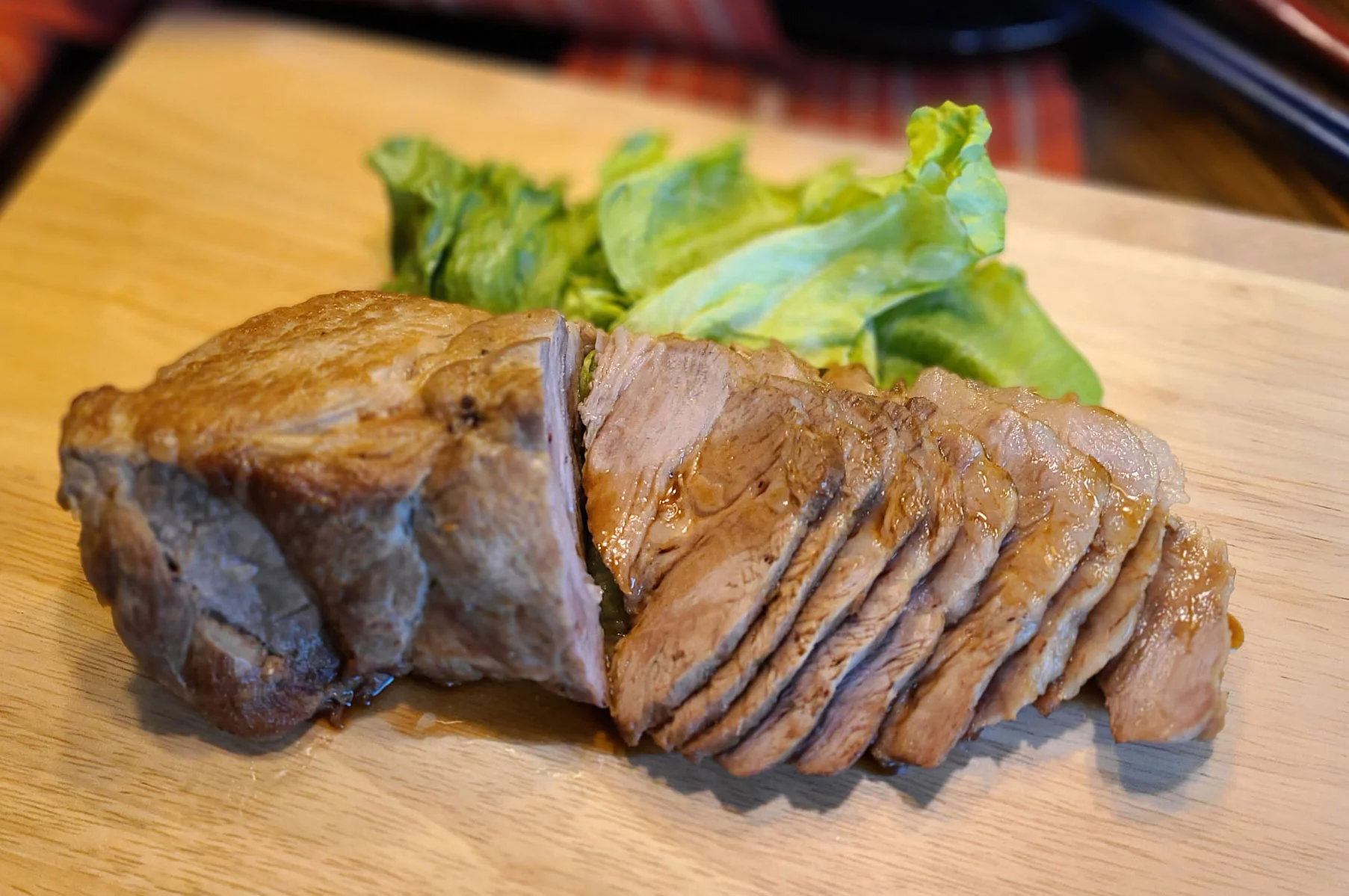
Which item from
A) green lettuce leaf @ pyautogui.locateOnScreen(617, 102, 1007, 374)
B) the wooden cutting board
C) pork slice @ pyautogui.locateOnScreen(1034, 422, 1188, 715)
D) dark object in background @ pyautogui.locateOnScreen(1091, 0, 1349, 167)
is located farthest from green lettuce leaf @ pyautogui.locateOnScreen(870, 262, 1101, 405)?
dark object in background @ pyautogui.locateOnScreen(1091, 0, 1349, 167)

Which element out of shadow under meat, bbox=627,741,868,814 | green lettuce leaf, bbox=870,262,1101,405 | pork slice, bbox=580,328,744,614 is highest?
pork slice, bbox=580,328,744,614

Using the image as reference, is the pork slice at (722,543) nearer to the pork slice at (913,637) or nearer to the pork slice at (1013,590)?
the pork slice at (913,637)

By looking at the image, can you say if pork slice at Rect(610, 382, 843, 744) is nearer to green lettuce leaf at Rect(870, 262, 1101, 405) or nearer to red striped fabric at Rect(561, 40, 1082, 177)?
green lettuce leaf at Rect(870, 262, 1101, 405)

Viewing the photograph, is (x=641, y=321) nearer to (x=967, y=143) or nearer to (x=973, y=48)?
(x=967, y=143)

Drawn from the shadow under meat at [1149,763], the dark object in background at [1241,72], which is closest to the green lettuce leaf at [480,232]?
the shadow under meat at [1149,763]

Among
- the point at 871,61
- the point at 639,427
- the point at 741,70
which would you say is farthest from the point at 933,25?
the point at 639,427

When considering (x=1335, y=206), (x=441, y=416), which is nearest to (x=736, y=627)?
(x=441, y=416)

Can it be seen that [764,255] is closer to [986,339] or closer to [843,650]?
[986,339]
